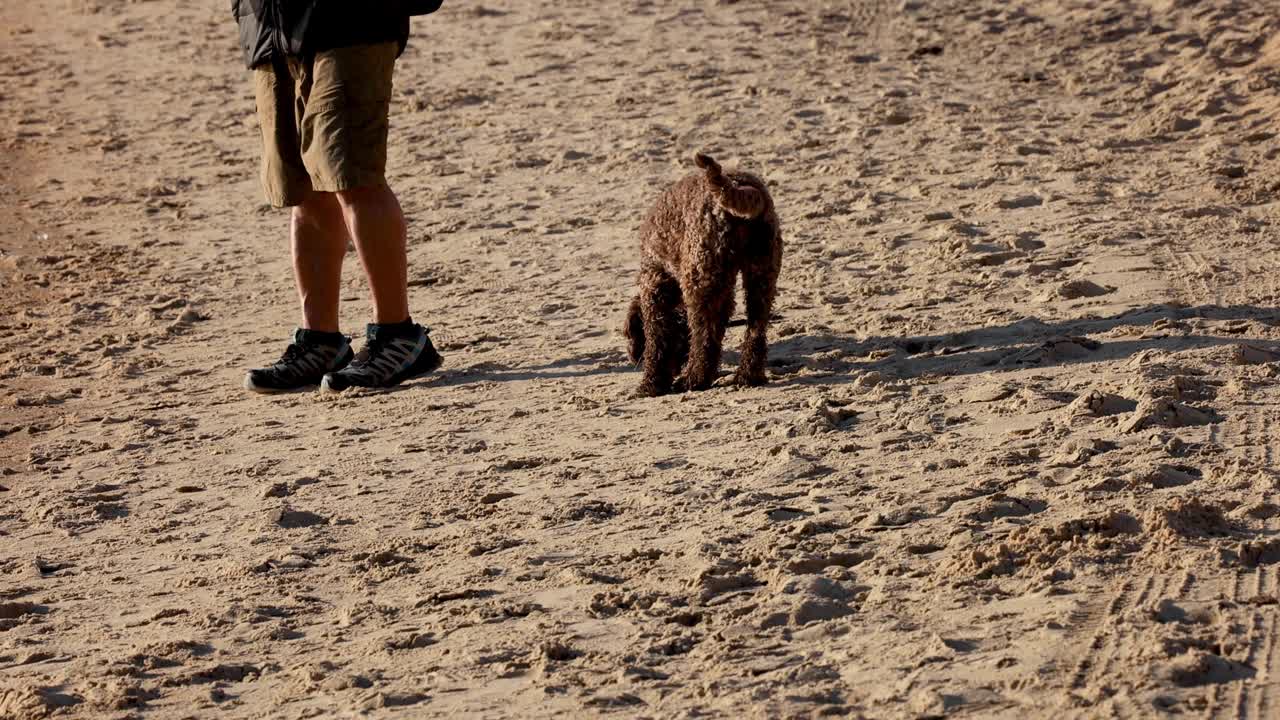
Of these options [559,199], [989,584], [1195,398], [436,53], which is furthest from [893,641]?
[436,53]

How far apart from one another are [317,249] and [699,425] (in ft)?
6.31

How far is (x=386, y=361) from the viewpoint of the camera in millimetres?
6789

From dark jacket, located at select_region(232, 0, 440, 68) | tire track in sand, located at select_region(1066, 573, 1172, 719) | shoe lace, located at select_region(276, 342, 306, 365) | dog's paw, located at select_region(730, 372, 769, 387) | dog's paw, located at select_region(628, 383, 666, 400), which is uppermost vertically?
dark jacket, located at select_region(232, 0, 440, 68)

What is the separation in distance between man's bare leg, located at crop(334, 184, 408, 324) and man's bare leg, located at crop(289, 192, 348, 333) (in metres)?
0.16

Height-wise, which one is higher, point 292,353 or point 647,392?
point 292,353

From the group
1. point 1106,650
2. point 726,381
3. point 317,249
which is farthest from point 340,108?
point 1106,650

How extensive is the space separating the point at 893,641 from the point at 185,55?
11819 millimetres

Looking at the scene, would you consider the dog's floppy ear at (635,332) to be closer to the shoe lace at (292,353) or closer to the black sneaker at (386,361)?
the black sneaker at (386,361)

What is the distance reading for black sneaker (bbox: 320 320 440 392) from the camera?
→ 267 inches

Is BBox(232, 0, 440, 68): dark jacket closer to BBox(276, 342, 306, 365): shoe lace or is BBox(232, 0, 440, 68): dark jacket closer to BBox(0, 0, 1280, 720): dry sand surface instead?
BBox(276, 342, 306, 365): shoe lace

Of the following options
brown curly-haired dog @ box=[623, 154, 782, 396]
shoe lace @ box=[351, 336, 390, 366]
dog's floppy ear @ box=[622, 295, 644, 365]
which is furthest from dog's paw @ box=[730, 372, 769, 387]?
shoe lace @ box=[351, 336, 390, 366]

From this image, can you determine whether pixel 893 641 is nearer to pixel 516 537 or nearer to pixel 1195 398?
pixel 516 537

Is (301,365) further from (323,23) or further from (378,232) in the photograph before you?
(323,23)

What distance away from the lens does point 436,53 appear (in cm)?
1350
